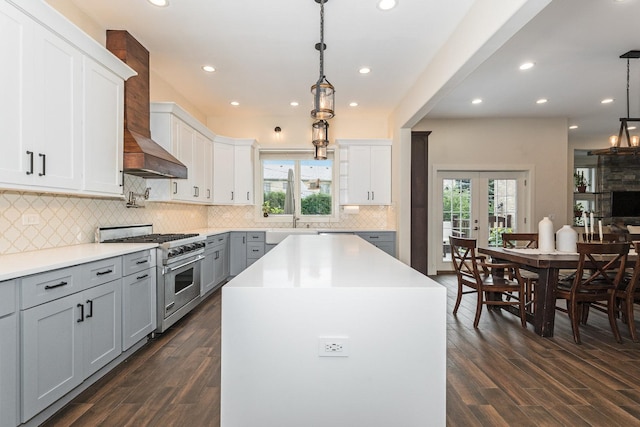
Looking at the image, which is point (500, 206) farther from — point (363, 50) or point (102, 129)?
point (102, 129)

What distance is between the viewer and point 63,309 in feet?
6.71

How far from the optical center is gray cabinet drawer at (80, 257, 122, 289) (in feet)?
7.41

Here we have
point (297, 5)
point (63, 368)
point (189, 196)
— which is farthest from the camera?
point (189, 196)

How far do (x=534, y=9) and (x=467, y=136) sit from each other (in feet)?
14.9

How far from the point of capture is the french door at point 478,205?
6602 millimetres

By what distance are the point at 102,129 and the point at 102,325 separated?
1.59 metres

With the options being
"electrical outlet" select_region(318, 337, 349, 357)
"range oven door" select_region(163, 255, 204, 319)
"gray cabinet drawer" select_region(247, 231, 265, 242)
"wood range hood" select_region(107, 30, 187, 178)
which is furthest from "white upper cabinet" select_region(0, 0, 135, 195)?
"gray cabinet drawer" select_region(247, 231, 265, 242)

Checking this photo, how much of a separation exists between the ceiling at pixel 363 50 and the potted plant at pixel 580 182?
99.5 inches

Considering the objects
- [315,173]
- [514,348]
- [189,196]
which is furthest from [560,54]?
[189,196]

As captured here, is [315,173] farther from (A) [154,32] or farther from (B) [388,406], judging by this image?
(B) [388,406]

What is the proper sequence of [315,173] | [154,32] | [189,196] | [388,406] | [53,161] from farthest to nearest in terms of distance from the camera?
[315,173], [189,196], [154,32], [53,161], [388,406]

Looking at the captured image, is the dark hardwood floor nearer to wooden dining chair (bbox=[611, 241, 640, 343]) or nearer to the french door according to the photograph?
wooden dining chair (bbox=[611, 241, 640, 343])

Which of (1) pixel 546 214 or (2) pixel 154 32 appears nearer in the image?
(2) pixel 154 32

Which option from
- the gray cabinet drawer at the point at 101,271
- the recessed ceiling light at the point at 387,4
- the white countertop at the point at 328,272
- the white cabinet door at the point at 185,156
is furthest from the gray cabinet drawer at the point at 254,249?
the recessed ceiling light at the point at 387,4
